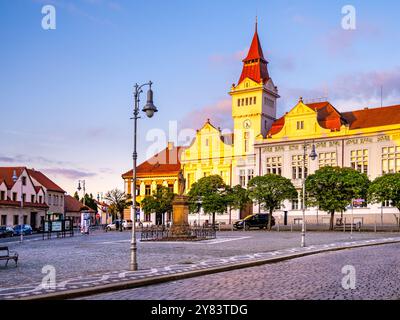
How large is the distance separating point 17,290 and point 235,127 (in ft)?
226

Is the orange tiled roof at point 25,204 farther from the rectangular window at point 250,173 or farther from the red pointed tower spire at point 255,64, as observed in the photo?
the red pointed tower spire at point 255,64

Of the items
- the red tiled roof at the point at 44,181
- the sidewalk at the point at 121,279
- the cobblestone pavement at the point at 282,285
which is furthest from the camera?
the red tiled roof at the point at 44,181

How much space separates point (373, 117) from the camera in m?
71.4

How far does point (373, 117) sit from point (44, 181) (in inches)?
2232

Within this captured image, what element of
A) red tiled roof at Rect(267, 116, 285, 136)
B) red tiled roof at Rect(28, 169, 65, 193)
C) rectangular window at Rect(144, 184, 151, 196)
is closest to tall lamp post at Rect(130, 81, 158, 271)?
red tiled roof at Rect(267, 116, 285, 136)

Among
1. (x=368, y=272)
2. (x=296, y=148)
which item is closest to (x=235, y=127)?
(x=296, y=148)

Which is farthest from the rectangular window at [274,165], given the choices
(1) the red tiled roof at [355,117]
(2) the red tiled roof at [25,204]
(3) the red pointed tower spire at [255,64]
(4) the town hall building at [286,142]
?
(2) the red tiled roof at [25,204]

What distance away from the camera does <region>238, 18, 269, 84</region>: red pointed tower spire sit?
81438 millimetres

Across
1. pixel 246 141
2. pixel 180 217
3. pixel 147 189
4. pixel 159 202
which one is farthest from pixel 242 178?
pixel 180 217

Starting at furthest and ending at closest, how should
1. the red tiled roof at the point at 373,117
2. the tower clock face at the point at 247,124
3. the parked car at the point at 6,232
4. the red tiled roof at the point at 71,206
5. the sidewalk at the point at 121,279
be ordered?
the red tiled roof at the point at 71,206 → the tower clock face at the point at 247,124 → the red tiled roof at the point at 373,117 → the parked car at the point at 6,232 → the sidewalk at the point at 121,279

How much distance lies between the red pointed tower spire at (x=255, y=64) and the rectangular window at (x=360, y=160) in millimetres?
18395

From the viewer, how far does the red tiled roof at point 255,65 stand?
8144 centimetres

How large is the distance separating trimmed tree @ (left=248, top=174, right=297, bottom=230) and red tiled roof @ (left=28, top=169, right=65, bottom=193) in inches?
1873

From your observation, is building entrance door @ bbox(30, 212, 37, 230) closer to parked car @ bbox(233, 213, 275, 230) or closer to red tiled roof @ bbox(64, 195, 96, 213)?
red tiled roof @ bbox(64, 195, 96, 213)
